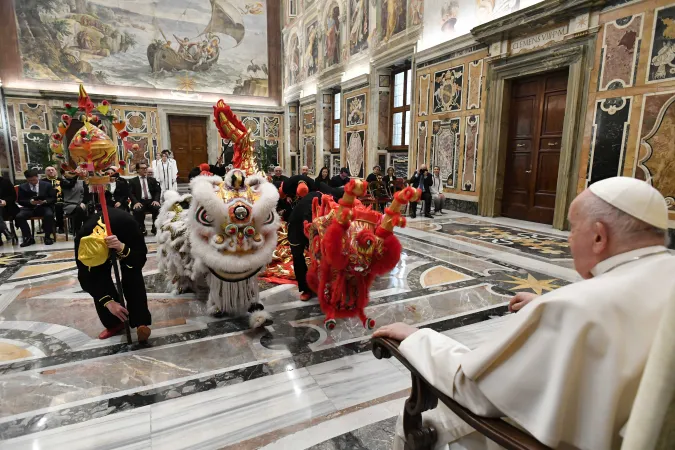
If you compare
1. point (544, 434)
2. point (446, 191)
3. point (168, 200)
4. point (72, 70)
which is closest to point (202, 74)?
point (72, 70)

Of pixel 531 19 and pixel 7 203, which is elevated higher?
pixel 531 19

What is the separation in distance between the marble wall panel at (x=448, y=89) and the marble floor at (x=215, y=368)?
624cm

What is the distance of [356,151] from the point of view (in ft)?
45.8

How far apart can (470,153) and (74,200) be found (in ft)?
29.8

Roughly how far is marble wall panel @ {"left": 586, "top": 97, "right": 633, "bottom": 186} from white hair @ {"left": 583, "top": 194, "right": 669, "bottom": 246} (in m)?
6.73

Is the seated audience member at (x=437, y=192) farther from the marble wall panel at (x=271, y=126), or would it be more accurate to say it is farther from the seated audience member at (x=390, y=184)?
the marble wall panel at (x=271, y=126)

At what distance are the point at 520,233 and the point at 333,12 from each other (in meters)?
11.9

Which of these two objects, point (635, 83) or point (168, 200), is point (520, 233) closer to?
point (635, 83)

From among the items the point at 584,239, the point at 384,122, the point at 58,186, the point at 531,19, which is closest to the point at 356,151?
the point at 384,122

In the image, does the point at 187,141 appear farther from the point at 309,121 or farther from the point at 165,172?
the point at 165,172

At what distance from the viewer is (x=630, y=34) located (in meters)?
6.17

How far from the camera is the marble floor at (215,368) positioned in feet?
6.41

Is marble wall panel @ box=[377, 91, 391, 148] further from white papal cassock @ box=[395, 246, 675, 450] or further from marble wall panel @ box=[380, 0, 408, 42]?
Answer: white papal cassock @ box=[395, 246, 675, 450]

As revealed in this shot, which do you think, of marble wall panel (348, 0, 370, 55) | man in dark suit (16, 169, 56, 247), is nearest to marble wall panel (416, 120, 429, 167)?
marble wall panel (348, 0, 370, 55)
